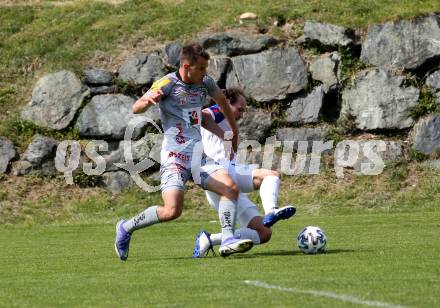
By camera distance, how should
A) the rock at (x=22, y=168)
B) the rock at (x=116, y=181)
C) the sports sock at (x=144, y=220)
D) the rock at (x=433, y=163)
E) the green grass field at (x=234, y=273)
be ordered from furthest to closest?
the rock at (x=22, y=168) < the rock at (x=116, y=181) < the rock at (x=433, y=163) < the sports sock at (x=144, y=220) < the green grass field at (x=234, y=273)

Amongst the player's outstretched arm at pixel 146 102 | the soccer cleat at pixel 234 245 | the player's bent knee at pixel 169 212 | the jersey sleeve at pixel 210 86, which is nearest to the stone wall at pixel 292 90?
the jersey sleeve at pixel 210 86

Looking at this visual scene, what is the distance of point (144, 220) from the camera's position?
10.1m

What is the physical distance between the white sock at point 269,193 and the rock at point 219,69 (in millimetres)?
12971

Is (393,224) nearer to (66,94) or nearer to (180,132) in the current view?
(180,132)

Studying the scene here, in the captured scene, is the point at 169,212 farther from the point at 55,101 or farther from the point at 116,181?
the point at 55,101

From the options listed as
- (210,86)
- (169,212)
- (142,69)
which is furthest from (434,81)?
(169,212)

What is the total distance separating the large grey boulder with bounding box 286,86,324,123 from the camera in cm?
2262

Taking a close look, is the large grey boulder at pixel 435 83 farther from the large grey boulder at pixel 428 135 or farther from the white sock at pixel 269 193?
the white sock at pixel 269 193

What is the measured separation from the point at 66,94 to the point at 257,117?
4699mm

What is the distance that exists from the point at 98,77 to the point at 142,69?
3.61 feet

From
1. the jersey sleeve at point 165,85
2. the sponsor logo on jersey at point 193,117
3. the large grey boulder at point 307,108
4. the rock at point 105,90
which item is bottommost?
the sponsor logo on jersey at point 193,117

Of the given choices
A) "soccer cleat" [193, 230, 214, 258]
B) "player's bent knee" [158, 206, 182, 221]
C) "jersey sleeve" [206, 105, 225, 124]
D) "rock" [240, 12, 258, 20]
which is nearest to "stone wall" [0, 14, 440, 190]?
"rock" [240, 12, 258, 20]

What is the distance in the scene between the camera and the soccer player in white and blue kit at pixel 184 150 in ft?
32.2

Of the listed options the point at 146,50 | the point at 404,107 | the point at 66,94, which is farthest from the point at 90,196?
the point at 404,107
